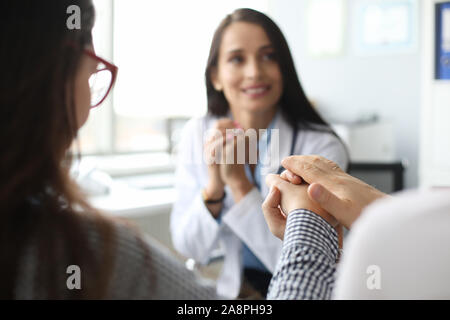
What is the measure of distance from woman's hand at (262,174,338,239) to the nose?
Answer: 192 millimetres

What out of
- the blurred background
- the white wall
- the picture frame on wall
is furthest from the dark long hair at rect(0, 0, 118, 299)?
the picture frame on wall

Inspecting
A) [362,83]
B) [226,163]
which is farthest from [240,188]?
[362,83]

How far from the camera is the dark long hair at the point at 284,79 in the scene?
55 cm

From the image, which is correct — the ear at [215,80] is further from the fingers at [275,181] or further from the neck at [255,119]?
the fingers at [275,181]

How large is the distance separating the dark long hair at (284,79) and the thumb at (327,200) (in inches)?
9.3

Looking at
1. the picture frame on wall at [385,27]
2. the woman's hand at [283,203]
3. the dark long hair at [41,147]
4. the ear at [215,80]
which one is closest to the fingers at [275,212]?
the woman's hand at [283,203]

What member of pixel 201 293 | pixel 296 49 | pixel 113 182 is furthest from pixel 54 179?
pixel 296 49

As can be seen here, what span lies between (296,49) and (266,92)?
1468mm

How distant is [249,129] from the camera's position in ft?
1.79

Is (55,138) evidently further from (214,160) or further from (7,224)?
(214,160)

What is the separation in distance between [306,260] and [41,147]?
20 centimetres

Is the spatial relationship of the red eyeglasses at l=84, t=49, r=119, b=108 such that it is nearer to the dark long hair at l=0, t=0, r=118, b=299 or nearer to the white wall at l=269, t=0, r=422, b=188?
the dark long hair at l=0, t=0, r=118, b=299

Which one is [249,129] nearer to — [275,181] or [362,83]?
[275,181]

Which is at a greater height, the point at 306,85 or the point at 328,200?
the point at 306,85
